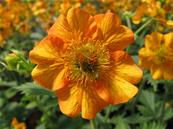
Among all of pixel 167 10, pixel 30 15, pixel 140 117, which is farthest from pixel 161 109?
pixel 30 15

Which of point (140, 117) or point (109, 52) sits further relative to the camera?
Answer: point (140, 117)

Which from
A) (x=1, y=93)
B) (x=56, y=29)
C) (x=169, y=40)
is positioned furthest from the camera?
(x=1, y=93)

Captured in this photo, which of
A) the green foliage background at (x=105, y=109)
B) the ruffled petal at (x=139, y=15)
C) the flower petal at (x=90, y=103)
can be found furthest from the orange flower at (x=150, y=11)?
the flower petal at (x=90, y=103)

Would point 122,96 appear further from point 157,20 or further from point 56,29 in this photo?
point 157,20

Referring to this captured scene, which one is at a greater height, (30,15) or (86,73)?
(86,73)

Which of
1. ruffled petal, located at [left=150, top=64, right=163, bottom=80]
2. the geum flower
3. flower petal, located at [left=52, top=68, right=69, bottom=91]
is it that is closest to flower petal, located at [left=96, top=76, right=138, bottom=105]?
the geum flower

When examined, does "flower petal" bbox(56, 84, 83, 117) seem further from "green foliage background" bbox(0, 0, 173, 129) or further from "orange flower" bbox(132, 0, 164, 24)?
"orange flower" bbox(132, 0, 164, 24)

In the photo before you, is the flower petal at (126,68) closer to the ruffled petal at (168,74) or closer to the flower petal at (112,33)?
the flower petal at (112,33)
